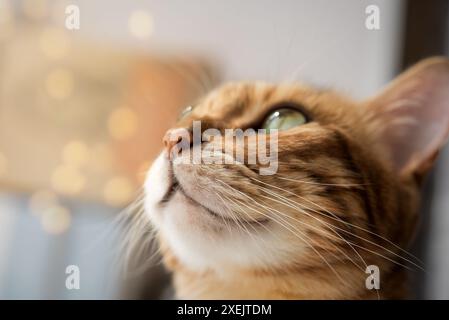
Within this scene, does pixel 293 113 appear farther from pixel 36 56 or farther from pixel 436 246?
pixel 36 56

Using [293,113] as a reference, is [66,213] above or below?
below

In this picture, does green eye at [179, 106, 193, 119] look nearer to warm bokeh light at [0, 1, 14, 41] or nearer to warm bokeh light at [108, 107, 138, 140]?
warm bokeh light at [108, 107, 138, 140]

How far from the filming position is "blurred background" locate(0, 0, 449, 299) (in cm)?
74

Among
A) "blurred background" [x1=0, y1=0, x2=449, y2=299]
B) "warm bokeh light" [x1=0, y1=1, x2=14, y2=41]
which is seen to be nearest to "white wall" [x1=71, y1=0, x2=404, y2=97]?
"blurred background" [x1=0, y1=0, x2=449, y2=299]

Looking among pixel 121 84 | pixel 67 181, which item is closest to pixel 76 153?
pixel 67 181

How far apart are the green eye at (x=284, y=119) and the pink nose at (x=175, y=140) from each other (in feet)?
0.43

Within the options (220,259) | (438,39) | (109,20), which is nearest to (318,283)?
(220,259)

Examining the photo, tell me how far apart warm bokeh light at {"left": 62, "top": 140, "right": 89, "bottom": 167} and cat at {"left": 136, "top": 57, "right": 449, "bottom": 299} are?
0.32 metres

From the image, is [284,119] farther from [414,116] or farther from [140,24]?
[140,24]

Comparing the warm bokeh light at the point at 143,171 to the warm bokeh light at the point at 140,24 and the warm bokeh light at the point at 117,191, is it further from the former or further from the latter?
the warm bokeh light at the point at 140,24

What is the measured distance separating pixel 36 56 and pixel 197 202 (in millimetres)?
581

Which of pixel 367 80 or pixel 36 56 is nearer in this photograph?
pixel 367 80

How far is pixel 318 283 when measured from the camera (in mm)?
603

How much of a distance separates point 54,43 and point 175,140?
0.47 meters
